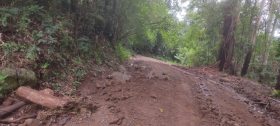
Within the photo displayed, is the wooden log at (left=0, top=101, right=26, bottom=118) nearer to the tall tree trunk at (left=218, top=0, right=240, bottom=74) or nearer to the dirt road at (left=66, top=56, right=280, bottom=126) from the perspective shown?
the dirt road at (left=66, top=56, right=280, bottom=126)

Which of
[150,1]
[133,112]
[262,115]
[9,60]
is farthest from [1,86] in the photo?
[150,1]

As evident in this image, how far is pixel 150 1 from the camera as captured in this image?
12383 millimetres

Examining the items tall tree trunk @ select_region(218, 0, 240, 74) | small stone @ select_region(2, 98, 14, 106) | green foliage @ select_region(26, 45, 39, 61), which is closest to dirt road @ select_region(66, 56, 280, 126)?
small stone @ select_region(2, 98, 14, 106)

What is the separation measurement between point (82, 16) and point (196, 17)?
10.3 m

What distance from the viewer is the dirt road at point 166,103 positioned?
5016mm

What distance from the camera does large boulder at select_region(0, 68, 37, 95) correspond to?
16.0ft

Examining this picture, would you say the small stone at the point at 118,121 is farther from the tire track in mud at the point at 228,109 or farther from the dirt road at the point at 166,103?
the tire track in mud at the point at 228,109

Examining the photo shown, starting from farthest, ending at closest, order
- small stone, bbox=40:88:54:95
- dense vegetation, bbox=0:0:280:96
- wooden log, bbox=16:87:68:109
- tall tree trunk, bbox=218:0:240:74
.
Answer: tall tree trunk, bbox=218:0:240:74 → dense vegetation, bbox=0:0:280:96 → small stone, bbox=40:88:54:95 → wooden log, bbox=16:87:68:109

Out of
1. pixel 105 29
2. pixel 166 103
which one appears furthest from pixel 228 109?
pixel 105 29

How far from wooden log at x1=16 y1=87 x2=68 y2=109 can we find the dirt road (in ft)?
1.45

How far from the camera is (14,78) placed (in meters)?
5.12

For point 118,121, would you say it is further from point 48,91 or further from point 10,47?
point 10,47

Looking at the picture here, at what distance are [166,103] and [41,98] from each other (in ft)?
8.77

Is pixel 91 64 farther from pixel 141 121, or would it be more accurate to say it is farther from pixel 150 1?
pixel 150 1
